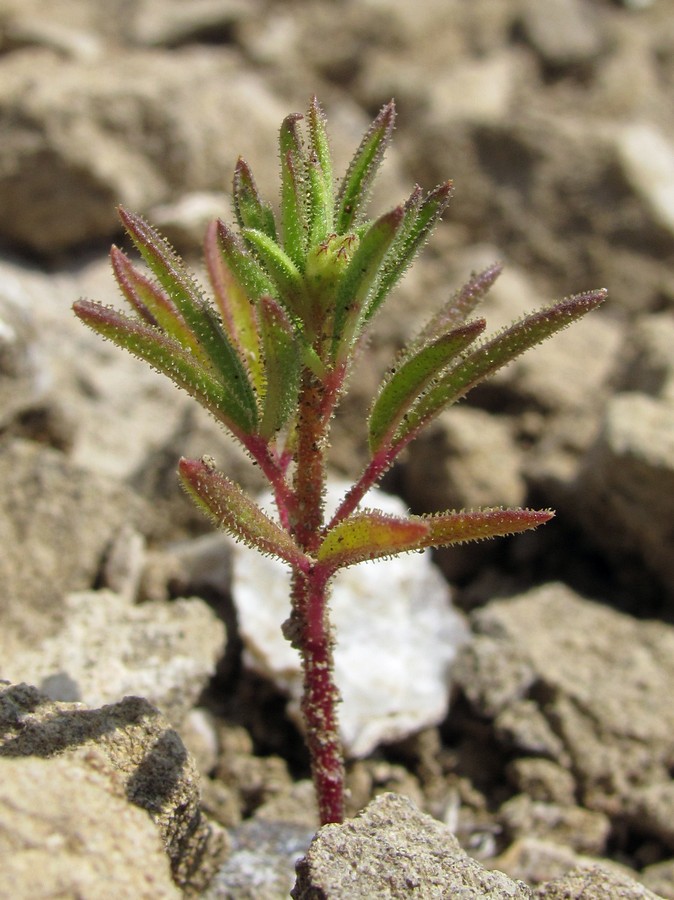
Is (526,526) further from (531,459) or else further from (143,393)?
(143,393)

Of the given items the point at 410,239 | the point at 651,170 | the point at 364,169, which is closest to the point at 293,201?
the point at 364,169

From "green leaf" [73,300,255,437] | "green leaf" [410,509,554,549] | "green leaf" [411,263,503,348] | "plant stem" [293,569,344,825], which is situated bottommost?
"plant stem" [293,569,344,825]

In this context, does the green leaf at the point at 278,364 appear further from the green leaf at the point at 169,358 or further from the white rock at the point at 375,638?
the white rock at the point at 375,638

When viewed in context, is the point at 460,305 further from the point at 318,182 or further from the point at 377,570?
the point at 377,570

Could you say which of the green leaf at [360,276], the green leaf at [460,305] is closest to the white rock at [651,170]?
the green leaf at [460,305]

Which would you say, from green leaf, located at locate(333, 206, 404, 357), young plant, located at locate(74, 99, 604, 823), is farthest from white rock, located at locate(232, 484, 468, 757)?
green leaf, located at locate(333, 206, 404, 357)

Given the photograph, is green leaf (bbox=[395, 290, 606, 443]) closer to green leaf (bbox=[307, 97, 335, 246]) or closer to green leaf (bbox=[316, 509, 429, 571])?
green leaf (bbox=[316, 509, 429, 571])
